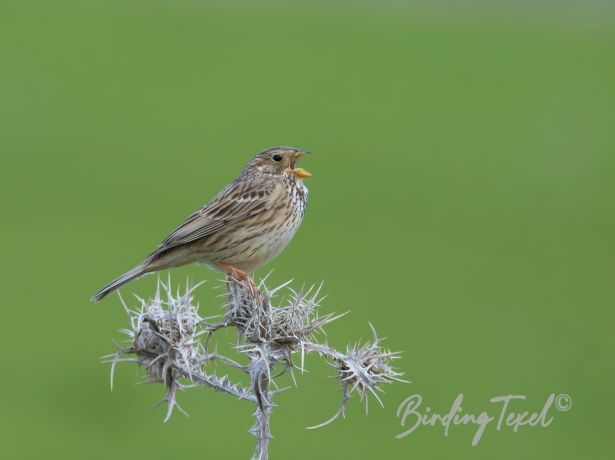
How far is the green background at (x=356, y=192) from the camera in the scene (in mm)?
15438

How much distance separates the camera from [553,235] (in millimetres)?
24797

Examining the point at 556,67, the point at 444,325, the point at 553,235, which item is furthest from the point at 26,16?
the point at 444,325

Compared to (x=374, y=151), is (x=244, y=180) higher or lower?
lower

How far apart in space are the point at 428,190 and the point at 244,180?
1860cm

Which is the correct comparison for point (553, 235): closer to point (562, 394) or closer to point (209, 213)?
point (562, 394)

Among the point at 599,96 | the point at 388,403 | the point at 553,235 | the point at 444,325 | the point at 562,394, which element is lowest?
the point at 388,403

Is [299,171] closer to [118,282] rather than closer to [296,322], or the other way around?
[118,282]

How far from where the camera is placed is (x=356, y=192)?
25516 mm

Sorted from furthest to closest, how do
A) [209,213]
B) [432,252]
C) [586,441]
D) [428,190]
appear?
[428,190] → [432,252] → [586,441] → [209,213]

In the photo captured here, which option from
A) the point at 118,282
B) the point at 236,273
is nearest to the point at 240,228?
the point at 236,273

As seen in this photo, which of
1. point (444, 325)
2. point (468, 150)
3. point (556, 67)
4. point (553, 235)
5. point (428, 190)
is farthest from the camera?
point (556, 67)

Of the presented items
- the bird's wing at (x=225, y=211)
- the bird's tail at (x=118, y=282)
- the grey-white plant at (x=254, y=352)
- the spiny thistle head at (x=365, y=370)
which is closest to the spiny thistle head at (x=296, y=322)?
the grey-white plant at (x=254, y=352)

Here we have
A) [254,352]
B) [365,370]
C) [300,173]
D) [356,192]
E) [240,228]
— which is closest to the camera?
[365,370]

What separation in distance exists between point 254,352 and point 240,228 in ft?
9.22
